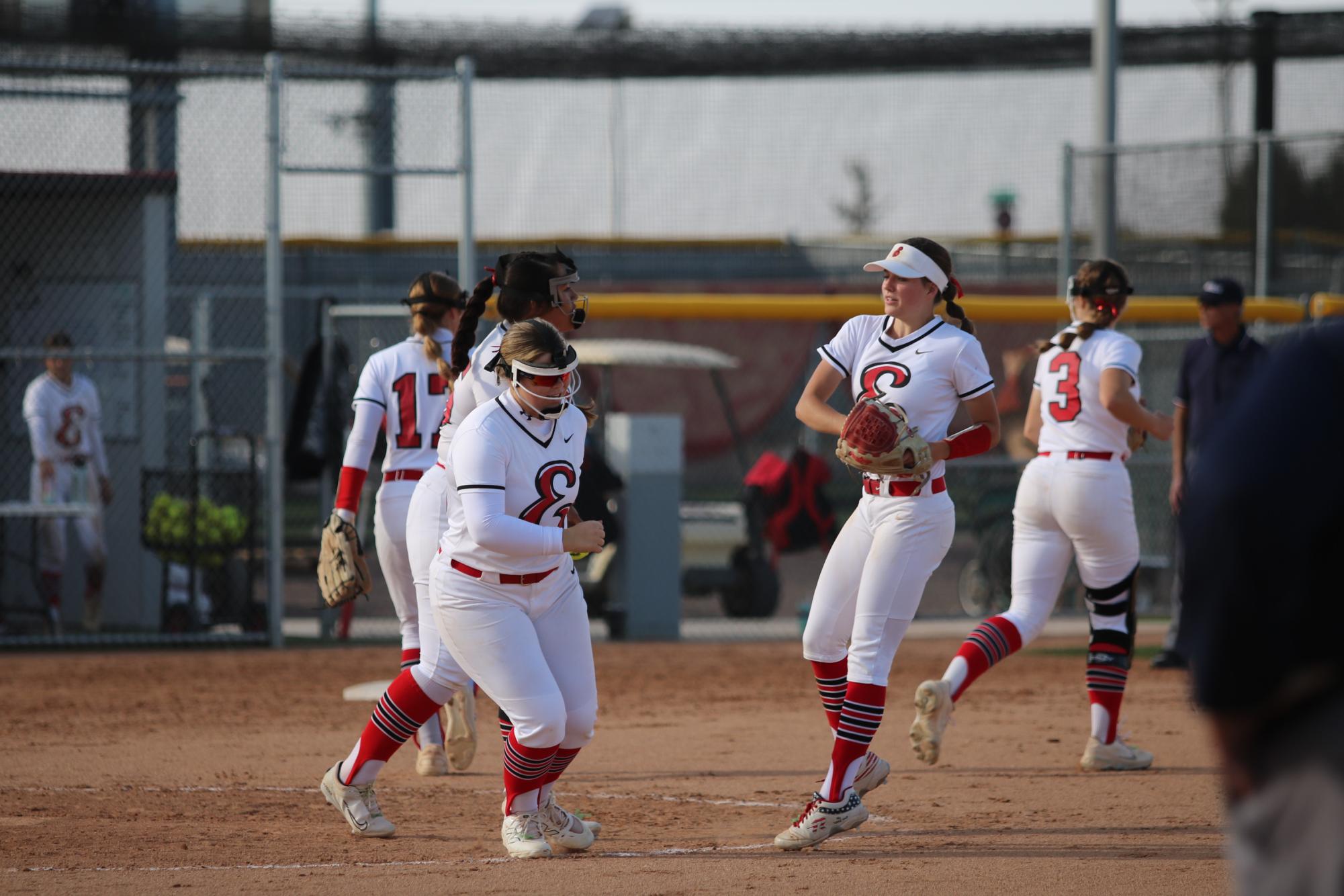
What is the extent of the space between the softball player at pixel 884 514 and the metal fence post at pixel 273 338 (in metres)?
5.70

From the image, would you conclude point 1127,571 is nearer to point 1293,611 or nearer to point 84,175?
point 1293,611

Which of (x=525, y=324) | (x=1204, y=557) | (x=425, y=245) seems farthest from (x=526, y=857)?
(x=425, y=245)

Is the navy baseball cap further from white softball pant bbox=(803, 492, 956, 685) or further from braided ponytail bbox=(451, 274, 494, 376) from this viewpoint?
braided ponytail bbox=(451, 274, 494, 376)

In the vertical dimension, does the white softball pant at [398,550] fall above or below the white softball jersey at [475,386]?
below

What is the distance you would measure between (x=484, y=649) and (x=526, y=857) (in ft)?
2.35

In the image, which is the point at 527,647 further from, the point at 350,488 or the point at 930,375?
the point at 350,488

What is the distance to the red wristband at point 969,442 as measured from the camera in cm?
523

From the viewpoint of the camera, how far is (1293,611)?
1613mm

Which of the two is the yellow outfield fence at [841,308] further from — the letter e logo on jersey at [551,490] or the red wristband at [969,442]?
the letter e logo on jersey at [551,490]

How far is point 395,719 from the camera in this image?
16.5 feet

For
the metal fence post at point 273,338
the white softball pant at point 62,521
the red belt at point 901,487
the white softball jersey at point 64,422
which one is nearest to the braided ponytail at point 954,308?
the red belt at point 901,487

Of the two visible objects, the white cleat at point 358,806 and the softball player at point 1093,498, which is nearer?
the white cleat at point 358,806

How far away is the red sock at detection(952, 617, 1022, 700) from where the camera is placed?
5.96 metres

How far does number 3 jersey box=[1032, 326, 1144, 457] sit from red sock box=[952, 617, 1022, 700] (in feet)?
2.68
